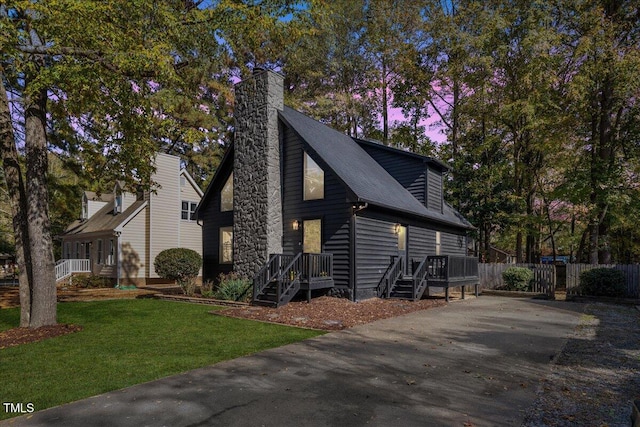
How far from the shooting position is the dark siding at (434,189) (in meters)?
18.8

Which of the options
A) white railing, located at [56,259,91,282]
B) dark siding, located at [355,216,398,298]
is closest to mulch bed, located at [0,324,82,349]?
dark siding, located at [355,216,398,298]

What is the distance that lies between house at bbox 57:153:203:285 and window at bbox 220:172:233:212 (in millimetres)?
6823

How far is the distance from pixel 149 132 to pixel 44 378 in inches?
312

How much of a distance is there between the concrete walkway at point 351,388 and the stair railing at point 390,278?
6177 millimetres

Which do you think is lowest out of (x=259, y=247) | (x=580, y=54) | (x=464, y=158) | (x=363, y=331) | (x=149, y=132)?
(x=363, y=331)

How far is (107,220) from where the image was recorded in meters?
25.6

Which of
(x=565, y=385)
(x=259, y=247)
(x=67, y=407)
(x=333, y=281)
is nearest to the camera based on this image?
(x=67, y=407)

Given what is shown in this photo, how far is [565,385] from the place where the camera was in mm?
5352

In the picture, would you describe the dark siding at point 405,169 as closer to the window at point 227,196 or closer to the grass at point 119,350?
the window at point 227,196

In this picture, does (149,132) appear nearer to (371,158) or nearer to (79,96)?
(79,96)

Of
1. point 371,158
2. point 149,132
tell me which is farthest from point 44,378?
point 371,158

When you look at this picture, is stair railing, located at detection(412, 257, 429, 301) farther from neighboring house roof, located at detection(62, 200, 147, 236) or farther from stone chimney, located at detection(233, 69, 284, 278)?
neighboring house roof, located at detection(62, 200, 147, 236)

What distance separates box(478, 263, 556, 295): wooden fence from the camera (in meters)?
17.9

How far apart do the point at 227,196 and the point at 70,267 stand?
14108 mm
